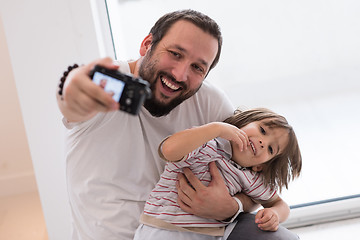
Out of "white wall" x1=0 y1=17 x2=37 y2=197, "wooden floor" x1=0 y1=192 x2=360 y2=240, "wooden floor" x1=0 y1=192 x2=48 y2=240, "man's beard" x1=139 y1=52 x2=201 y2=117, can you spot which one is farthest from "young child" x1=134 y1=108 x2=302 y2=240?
"white wall" x1=0 y1=17 x2=37 y2=197

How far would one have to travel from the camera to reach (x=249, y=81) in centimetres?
214

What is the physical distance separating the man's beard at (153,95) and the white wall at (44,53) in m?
0.42

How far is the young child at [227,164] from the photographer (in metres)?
1.32

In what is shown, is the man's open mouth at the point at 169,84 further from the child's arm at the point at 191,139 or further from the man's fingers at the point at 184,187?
the man's fingers at the point at 184,187

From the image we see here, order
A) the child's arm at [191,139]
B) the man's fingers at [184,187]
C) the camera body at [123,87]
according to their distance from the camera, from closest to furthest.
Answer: the camera body at [123,87] → the child's arm at [191,139] → the man's fingers at [184,187]

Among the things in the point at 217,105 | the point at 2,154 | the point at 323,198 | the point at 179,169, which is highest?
the point at 217,105

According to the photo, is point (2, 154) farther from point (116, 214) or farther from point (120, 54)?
point (116, 214)

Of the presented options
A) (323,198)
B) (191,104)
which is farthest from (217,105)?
(323,198)

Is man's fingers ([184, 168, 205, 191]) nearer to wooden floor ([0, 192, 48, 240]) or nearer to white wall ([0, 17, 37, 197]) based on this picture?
wooden floor ([0, 192, 48, 240])

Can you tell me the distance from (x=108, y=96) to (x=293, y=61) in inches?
57.2

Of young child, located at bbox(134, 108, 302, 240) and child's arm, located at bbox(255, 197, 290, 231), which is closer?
young child, located at bbox(134, 108, 302, 240)

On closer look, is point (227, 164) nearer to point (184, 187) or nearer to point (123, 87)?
point (184, 187)

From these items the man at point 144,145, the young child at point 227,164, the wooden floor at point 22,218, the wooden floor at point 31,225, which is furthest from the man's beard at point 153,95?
the wooden floor at point 22,218

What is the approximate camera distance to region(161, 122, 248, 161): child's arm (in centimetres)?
127
